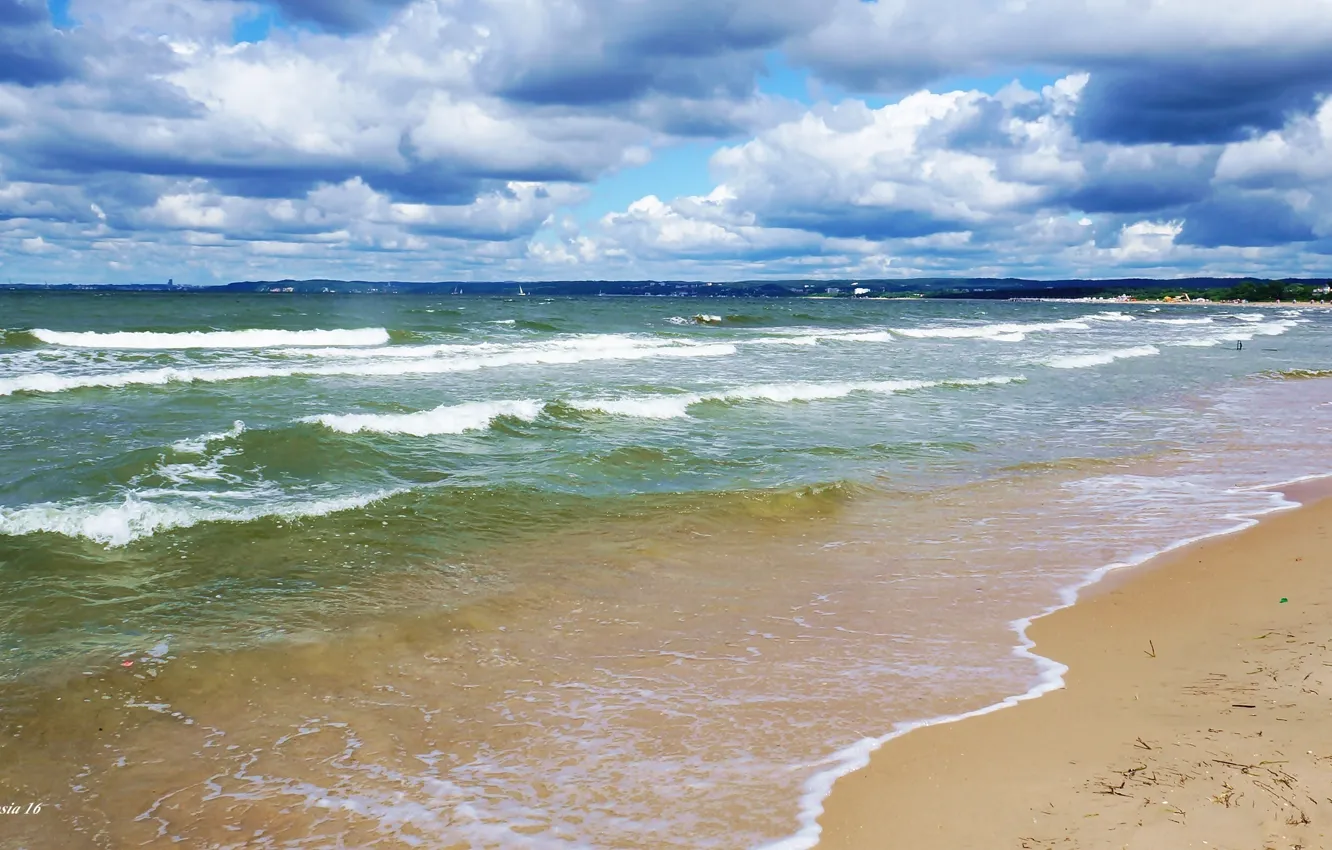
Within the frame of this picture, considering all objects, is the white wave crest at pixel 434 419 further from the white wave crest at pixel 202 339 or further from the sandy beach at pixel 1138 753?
the white wave crest at pixel 202 339

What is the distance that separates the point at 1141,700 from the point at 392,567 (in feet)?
21.8

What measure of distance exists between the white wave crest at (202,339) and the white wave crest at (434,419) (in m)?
23.8

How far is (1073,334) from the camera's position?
6003cm

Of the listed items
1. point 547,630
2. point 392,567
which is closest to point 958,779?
point 547,630

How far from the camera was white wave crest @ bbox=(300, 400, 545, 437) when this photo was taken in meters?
16.4

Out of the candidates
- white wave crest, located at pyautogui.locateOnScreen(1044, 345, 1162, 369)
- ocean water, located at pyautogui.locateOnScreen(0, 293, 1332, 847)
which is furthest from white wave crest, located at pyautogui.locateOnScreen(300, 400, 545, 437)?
white wave crest, located at pyautogui.locateOnScreen(1044, 345, 1162, 369)

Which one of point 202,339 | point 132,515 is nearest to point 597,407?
point 132,515

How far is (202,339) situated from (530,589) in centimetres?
3700

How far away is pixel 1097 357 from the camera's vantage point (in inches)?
1518

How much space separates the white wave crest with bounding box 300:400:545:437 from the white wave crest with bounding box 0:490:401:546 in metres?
4.63

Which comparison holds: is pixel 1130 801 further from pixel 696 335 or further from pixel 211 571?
pixel 696 335

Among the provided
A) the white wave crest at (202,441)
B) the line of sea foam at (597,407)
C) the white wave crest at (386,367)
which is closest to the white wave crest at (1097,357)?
the line of sea foam at (597,407)

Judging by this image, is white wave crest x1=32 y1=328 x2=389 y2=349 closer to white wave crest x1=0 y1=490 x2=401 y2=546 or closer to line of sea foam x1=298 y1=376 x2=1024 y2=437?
line of sea foam x1=298 y1=376 x2=1024 y2=437

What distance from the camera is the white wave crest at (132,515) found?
32.7 feet
